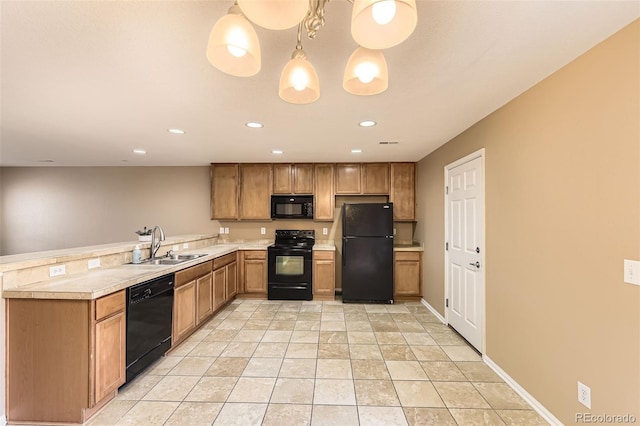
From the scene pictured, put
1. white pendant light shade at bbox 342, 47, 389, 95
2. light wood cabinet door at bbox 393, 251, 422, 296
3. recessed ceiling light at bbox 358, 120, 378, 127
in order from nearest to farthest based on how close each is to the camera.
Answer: white pendant light shade at bbox 342, 47, 389, 95 → recessed ceiling light at bbox 358, 120, 378, 127 → light wood cabinet door at bbox 393, 251, 422, 296

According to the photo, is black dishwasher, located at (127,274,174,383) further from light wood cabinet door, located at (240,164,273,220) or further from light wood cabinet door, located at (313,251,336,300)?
light wood cabinet door, located at (313,251,336,300)

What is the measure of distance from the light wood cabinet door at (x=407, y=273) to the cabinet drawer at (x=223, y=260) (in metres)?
2.68

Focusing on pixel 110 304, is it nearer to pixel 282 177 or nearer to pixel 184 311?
pixel 184 311

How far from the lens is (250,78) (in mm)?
1842

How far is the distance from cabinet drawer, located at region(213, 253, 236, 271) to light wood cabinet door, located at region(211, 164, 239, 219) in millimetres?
780

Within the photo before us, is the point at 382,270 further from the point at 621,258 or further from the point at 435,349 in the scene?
the point at 621,258

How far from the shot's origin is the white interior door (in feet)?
8.78

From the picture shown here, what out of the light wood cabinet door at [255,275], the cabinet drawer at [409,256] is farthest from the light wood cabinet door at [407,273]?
the light wood cabinet door at [255,275]

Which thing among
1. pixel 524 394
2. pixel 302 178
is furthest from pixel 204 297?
pixel 524 394

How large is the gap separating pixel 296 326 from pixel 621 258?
300 cm

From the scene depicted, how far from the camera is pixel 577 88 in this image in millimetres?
1622

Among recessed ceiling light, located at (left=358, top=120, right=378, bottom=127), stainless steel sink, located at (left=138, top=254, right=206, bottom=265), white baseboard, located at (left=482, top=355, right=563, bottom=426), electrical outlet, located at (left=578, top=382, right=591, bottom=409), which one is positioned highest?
recessed ceiling light, located at (left=358, top=120, right=378, bottom=127)

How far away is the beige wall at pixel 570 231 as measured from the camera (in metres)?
1.37

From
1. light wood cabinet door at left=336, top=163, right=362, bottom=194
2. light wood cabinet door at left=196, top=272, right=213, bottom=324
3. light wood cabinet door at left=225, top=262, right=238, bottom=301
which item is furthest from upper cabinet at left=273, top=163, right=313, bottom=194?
light wood cabinet door at left=196, top=272, right=213, bottom=324
